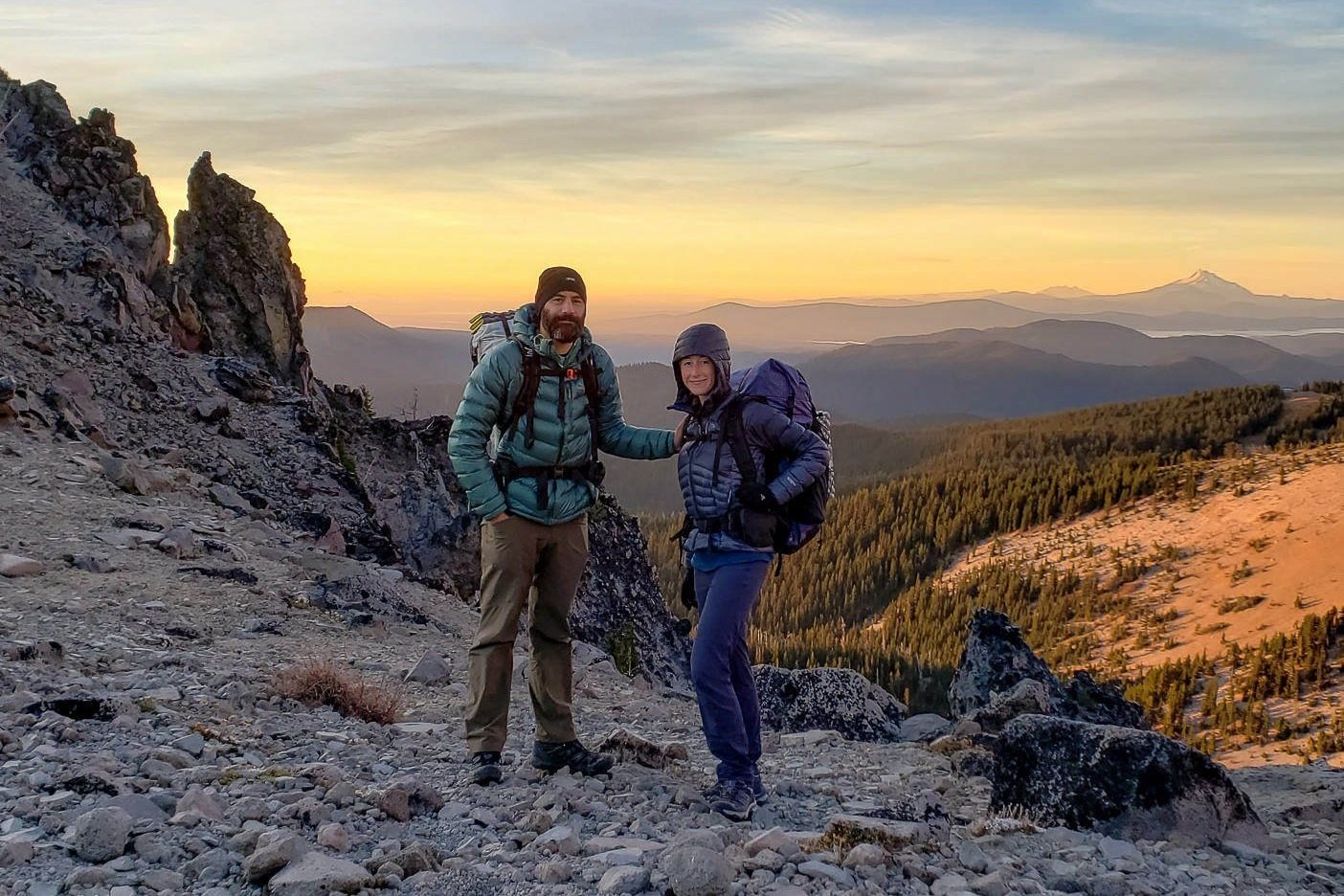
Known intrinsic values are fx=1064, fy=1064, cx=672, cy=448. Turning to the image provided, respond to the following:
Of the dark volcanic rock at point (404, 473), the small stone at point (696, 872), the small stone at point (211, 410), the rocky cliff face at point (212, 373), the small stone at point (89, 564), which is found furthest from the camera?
the dark volcanic rock at point (404, 473)

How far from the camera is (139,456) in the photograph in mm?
18188

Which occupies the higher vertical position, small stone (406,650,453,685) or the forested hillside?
small stone (406,650,453,685)

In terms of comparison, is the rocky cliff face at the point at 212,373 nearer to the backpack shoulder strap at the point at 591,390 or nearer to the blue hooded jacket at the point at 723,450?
the backpack shoulder strap at the point at 591,390

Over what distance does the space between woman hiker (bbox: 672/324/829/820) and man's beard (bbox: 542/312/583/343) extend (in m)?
0.66

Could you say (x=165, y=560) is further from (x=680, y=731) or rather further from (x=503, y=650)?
(x=503, y=650)

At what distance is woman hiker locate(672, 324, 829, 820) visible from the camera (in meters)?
6.88

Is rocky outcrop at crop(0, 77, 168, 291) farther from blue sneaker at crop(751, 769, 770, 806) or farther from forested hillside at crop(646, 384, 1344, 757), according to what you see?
forested hillside at crop(646, 384, 1344, 757)

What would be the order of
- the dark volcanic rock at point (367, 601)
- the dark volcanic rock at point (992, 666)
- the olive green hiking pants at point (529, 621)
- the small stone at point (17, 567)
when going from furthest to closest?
the dark volcanic rock at point (992, 666) → the dark volcanic rock at point (367, 601) → the small stone at point (17, 567) → the olive green hiking pants at point (529, 621)

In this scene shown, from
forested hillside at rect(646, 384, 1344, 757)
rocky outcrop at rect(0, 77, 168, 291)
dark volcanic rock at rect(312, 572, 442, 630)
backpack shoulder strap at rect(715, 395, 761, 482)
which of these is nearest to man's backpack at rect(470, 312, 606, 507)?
backpack shoulder strap at rect(715, 395, 761, 482)

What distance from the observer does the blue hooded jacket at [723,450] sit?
6.92 metres

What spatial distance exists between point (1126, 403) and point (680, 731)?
152m

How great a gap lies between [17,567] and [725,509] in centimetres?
850

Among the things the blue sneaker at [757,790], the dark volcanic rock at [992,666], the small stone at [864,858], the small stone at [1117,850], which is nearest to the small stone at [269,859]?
the small stone at [864,858]

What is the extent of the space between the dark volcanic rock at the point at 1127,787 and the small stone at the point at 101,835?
5.91 meters
